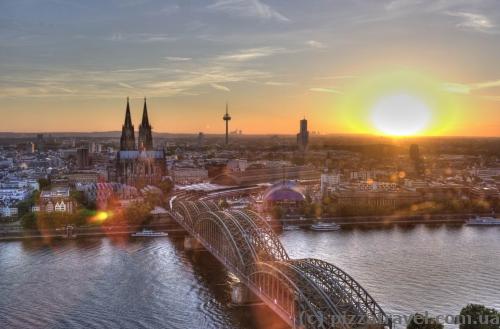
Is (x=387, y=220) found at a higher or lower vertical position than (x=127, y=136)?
lower

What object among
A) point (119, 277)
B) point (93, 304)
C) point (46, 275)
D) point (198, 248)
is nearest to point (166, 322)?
point (93, 304)

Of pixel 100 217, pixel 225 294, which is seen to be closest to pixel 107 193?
pixel 100 217

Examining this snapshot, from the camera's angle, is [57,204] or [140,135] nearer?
[57,204]

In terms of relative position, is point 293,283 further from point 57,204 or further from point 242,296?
point 57,204

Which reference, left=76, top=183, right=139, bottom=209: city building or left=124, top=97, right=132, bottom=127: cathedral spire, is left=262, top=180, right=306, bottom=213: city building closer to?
left=76, top=183, right=139, bottom=209: city building

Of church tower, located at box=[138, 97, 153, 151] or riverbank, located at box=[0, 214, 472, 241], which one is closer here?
riverbank, located at box=[0, 214, 472, 241]

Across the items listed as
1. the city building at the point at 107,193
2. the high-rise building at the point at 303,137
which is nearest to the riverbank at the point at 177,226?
the city building at the point at 107,193

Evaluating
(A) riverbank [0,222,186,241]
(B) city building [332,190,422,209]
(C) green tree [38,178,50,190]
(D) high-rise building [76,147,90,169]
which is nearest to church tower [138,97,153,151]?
(C) green tree [38,178,50,190]
